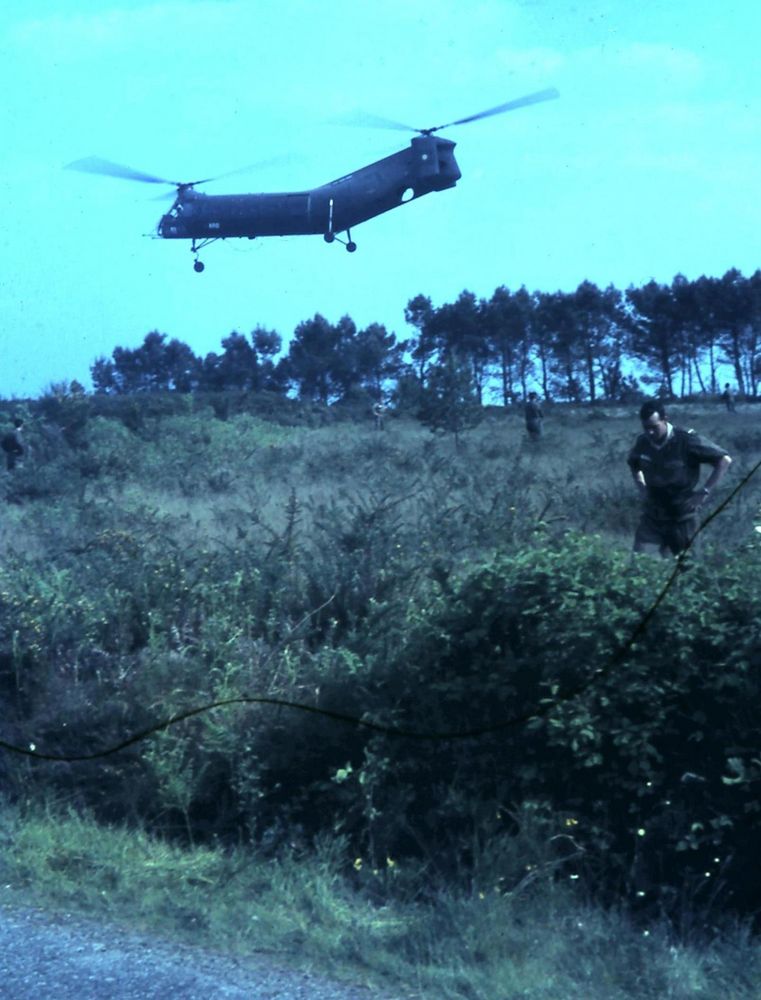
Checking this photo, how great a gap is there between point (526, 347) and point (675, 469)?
8.59m

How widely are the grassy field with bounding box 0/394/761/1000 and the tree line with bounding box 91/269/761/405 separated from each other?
12.6 feet

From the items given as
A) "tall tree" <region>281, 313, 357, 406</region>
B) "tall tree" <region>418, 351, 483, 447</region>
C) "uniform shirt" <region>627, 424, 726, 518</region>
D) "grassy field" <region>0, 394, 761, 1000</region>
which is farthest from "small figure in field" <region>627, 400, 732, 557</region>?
"tall tree" <region>418, 351, 483, 447</region>

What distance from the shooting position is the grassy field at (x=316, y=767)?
491 centimetres

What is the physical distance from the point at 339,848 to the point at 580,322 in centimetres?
1039

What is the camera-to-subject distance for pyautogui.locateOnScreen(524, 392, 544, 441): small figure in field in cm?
1662

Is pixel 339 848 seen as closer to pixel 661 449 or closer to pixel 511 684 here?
pixel 511 684

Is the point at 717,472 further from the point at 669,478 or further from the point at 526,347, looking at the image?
the point at 526,347

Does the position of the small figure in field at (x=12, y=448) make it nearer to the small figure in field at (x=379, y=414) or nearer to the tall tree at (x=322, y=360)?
the tall tree at (x=322, y=360)

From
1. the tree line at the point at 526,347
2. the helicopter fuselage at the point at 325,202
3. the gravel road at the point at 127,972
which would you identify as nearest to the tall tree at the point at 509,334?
the tree line at the point at 526,347

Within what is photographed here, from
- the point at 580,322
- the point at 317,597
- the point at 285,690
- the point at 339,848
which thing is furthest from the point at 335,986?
the point at 580,322

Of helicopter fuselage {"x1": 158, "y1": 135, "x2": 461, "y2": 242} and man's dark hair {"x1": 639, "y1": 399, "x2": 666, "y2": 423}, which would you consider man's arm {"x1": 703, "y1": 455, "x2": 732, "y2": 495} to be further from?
helicopter fuselage {"x1": 158, "y1": 135, "x2": 461, "y2": 242}

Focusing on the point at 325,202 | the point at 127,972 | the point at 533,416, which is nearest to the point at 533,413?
the point at 533,416

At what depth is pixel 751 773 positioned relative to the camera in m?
5.10

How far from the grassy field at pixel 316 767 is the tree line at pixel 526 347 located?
3.83 meters
